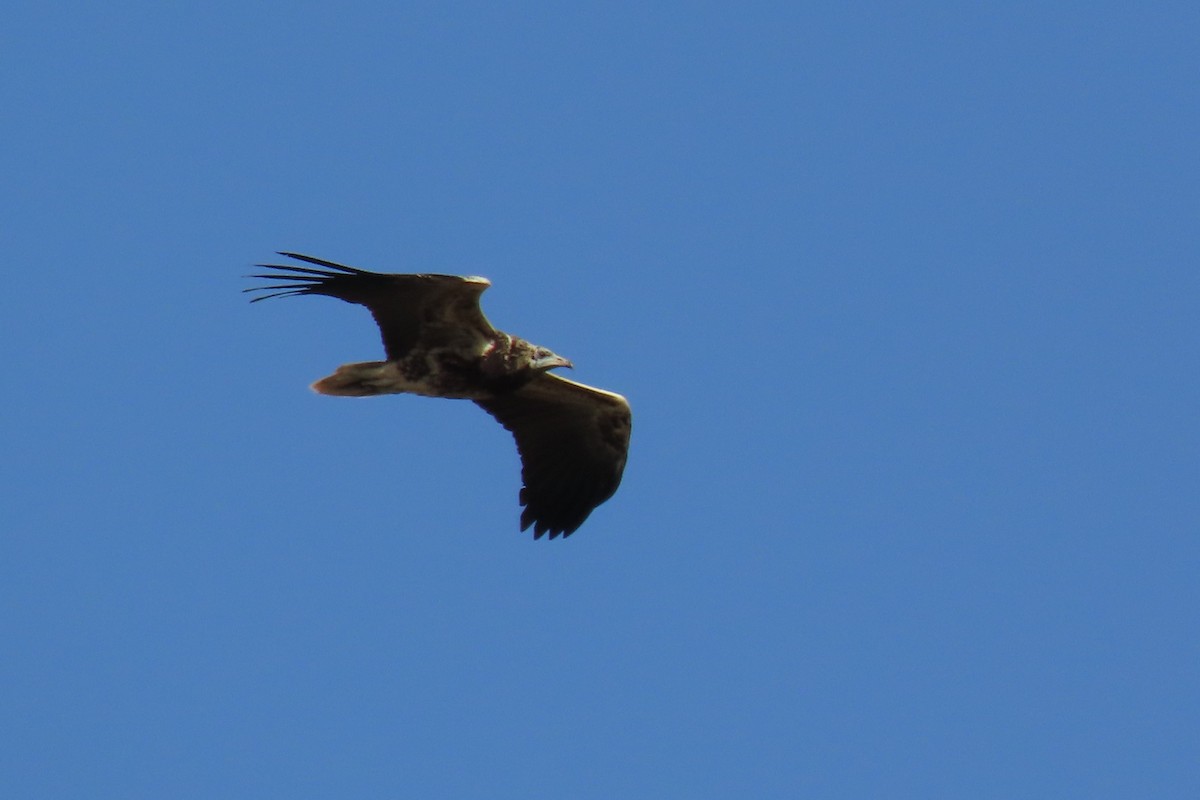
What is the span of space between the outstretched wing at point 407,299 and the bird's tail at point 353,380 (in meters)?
0.21

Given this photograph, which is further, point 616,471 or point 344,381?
point 616,471

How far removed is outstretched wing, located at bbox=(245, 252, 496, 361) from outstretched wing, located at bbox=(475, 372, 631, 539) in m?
1.31

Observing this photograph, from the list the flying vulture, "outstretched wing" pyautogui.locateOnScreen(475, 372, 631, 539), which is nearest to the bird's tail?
the flying vulture

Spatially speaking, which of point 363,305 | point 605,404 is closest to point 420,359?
point 363,305

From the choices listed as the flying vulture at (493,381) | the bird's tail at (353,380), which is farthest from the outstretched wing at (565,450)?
the bird's tail at (353,380)

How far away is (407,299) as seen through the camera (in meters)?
15.9

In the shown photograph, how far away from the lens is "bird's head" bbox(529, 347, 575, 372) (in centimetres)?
1633

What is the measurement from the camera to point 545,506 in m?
17.3

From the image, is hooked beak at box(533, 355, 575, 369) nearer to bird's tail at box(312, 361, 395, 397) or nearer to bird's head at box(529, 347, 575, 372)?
bird's head at box(529, 347, 575, 372)

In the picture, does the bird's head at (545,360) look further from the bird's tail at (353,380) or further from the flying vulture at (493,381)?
the bird's tail at (353,380)

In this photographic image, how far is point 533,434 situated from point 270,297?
3064 mm

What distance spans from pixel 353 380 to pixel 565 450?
7.77ft

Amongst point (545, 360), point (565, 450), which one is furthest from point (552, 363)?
point (565, 450)

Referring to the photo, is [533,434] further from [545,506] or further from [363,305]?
[363,305]
